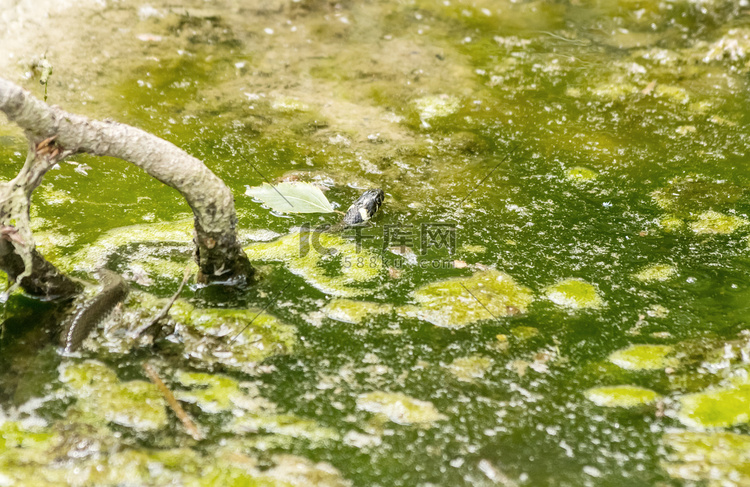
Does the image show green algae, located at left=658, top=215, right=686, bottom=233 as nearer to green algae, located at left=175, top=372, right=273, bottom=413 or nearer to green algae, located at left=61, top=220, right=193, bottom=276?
green algae, located at left=175, top=372, right=273, bottom=413

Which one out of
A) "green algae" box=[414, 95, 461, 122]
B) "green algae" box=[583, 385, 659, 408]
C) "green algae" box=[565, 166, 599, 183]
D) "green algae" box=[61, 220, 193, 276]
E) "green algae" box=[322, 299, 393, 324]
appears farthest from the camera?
"green algae" box=[414, 95, 461, 122]

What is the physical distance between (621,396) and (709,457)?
0.23 metres

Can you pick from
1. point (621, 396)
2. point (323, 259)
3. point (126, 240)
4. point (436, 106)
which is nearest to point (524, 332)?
point (621, 396)

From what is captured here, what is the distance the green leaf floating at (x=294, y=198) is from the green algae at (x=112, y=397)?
2.83ft

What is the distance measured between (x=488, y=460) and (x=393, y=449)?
0.21 metres

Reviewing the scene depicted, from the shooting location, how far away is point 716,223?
7.06ft

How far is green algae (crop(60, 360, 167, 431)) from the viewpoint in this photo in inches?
54.0

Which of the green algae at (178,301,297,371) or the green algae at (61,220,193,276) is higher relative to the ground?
the green algae at (61,220,193,276)

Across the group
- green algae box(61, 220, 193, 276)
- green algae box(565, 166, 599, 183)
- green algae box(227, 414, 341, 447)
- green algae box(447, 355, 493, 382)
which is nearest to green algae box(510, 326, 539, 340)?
green algae box(447, 355, 493, 382)

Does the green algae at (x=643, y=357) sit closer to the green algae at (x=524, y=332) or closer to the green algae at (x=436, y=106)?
the green algae at (x=524, y=332)

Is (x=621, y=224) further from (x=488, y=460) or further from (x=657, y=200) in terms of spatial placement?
(x=488, y=460)

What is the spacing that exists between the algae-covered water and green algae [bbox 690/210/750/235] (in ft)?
0.04

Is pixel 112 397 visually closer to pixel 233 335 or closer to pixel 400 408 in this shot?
pixel 233 335

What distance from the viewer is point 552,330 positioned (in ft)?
5.55
